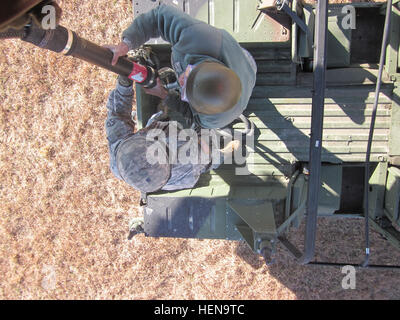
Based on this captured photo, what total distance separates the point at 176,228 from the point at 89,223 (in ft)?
6.30

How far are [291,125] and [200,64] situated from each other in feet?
4.13

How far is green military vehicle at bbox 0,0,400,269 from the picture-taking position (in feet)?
8.12

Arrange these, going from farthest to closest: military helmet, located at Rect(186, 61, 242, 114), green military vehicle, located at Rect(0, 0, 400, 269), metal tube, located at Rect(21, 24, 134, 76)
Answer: green military vehicle, located at Rect(0, 0, 400, 269) < military helmet, located at Rect(186, 61, 242, 114) < metal tube, located at Rect(21, 24, 134, 76)

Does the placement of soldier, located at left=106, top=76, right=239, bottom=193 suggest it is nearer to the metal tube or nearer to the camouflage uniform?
the camouflage uniform

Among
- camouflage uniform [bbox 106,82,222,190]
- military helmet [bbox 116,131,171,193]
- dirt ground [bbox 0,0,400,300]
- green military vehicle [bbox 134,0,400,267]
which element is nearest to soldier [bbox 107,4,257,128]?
camouflage uniform [bbox 106,82,222,190]

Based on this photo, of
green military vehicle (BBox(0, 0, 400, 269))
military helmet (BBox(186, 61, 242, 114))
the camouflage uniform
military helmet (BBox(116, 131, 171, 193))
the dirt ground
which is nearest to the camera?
military helmet (BBox(186, 61, 242, 114))

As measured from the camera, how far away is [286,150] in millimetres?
2738

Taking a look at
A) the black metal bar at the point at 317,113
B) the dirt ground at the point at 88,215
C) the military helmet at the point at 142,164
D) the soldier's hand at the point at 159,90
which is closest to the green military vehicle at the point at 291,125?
the black metal bar at the point at 317,113

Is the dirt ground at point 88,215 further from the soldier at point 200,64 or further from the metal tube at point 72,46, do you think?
the metal tube at point 72,46

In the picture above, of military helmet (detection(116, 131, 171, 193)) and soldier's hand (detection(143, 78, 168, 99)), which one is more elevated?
soldier's hand (detection(143, 78, 168, 99))

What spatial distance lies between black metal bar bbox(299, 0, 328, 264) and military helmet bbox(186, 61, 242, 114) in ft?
1.90

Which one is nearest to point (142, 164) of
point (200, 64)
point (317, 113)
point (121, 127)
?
point (121, 127)

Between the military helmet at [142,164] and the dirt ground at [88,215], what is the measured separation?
2021 millimetres
